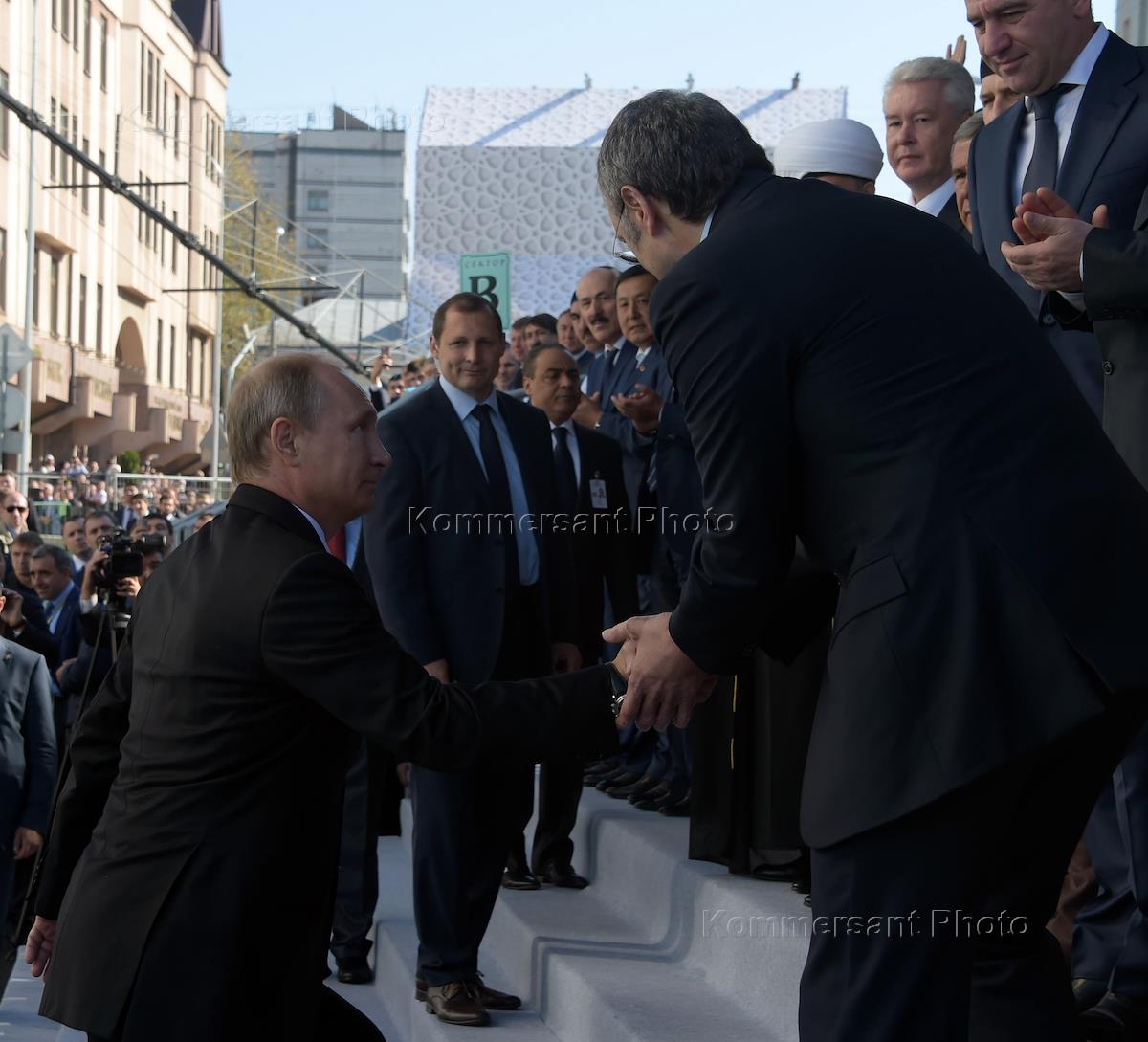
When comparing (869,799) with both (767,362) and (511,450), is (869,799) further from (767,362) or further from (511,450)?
(511,450)

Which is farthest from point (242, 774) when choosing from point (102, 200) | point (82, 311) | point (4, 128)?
point (102, 200)

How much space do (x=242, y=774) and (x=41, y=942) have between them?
2.54 feet

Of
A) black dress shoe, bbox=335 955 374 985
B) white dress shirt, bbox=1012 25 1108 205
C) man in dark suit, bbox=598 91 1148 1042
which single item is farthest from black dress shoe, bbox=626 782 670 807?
man in dark suit, bbox=598 91 1148 1042

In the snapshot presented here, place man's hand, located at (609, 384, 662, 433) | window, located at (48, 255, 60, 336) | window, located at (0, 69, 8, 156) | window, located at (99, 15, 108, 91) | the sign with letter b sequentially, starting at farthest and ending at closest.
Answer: window, located at (99, 15, 108, 91) < window, located at (48, 255, 60, 336) < window, located at (0, 69, 8, 156) < the sign with letter b < man's hand, located at (609, 384, 662, 433)

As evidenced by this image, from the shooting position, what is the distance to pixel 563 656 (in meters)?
5.54

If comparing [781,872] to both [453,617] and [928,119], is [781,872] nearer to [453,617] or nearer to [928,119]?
[453,617]

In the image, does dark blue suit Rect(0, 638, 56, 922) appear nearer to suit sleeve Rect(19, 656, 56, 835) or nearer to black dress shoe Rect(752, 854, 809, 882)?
suit sleeve Rect(19, 656, 56, 835)

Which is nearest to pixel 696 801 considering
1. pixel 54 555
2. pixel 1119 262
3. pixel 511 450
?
pixel 511 450

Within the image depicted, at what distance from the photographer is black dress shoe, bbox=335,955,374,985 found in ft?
20.5

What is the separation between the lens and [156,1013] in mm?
2738

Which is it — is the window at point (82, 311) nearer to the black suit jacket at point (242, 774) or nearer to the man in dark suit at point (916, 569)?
the black suit jacket at point (242, 774)

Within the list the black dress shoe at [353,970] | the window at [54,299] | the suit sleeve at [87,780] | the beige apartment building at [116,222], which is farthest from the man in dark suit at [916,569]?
the window at [54,299]

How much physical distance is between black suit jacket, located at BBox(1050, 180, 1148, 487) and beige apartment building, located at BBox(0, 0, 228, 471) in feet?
110

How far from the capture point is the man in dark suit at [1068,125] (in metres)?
3.50
